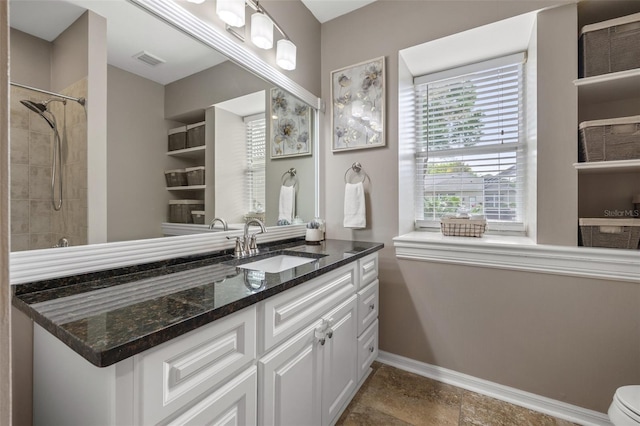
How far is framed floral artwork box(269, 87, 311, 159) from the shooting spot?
5.92 ft

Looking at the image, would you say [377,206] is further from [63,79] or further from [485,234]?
[63,79]

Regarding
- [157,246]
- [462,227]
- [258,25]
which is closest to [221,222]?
[157,246]

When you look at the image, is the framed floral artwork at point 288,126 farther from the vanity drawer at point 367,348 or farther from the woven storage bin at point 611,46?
the woven storage bin at point 611,46

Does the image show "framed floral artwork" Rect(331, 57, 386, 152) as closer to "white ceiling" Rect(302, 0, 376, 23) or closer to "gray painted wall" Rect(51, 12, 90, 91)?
"white ceiling" Rect(302, 0, 376, 23)

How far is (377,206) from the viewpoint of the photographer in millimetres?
1982

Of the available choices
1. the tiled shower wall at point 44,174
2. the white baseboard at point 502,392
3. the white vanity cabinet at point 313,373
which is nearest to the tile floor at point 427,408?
the white baseboard at point 502,392

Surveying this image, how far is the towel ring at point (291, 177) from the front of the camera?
6.24 ft

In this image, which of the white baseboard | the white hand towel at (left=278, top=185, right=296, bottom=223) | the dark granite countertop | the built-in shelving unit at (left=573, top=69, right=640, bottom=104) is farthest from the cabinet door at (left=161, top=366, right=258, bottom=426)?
the built-in shelving unit at (left=573, top=69, right=640, bottom=104)

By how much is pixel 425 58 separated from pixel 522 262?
148 cm

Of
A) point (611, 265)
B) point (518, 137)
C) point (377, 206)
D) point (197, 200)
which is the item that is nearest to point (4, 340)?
point (197, 200)

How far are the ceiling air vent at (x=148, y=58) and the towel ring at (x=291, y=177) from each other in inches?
36.6

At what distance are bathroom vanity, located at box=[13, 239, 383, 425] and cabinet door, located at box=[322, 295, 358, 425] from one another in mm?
10

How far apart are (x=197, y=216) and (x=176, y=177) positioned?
0.20 m

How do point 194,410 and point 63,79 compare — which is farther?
point 63,79
